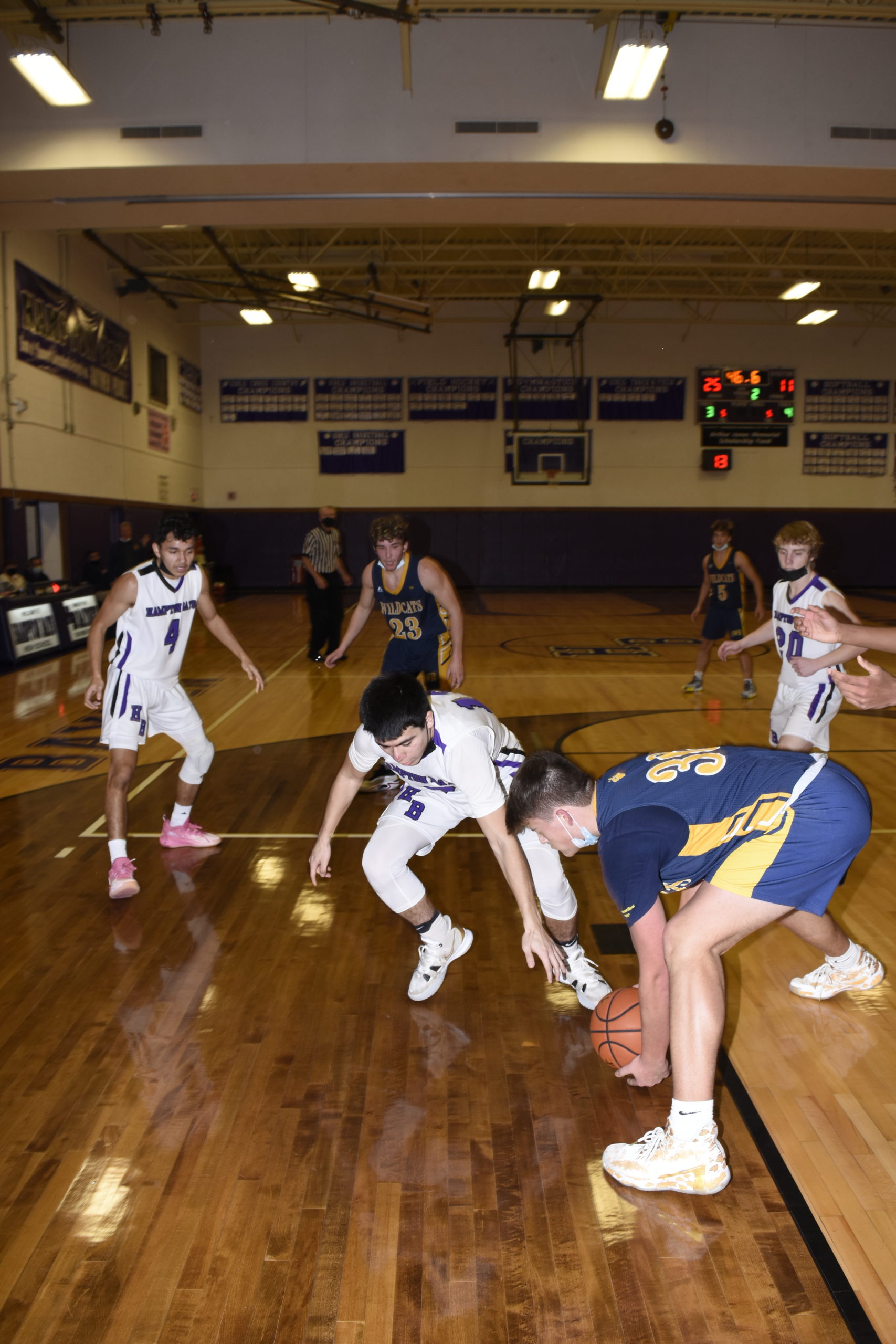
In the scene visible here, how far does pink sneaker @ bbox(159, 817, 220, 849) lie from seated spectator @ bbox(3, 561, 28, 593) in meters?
8.18

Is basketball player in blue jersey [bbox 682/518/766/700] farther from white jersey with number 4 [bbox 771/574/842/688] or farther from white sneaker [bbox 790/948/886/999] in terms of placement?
white sneaker [bbox 790/948/886/999]

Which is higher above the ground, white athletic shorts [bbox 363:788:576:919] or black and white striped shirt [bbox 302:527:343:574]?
black and white striped shirt [bbox 302:527:343:574]

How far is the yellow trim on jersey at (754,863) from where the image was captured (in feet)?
8.18

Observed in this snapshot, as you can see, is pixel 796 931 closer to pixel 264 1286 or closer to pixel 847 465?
pixel 264 1286

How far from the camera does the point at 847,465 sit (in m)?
22.6

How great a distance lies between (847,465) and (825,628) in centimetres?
2138

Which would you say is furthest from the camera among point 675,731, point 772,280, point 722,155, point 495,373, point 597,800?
point 495,373

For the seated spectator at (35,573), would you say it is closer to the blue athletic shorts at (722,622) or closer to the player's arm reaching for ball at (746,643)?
the blue athletic shorts at (722,622)

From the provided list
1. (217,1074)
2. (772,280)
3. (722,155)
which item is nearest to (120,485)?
(722,155)

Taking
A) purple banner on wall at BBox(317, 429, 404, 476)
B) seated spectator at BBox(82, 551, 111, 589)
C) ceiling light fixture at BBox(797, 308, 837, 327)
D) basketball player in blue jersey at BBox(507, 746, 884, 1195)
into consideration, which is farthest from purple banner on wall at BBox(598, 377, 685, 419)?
basketball player in blue jersey at BBox(507, 746, 884, 1195)

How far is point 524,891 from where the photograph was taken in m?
2.78

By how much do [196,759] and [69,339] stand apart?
12.0 m

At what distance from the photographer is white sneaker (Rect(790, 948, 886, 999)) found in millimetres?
3531

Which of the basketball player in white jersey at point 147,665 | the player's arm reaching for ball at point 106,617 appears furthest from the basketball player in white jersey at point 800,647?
the player's arm reaching for ball at point 106,617
